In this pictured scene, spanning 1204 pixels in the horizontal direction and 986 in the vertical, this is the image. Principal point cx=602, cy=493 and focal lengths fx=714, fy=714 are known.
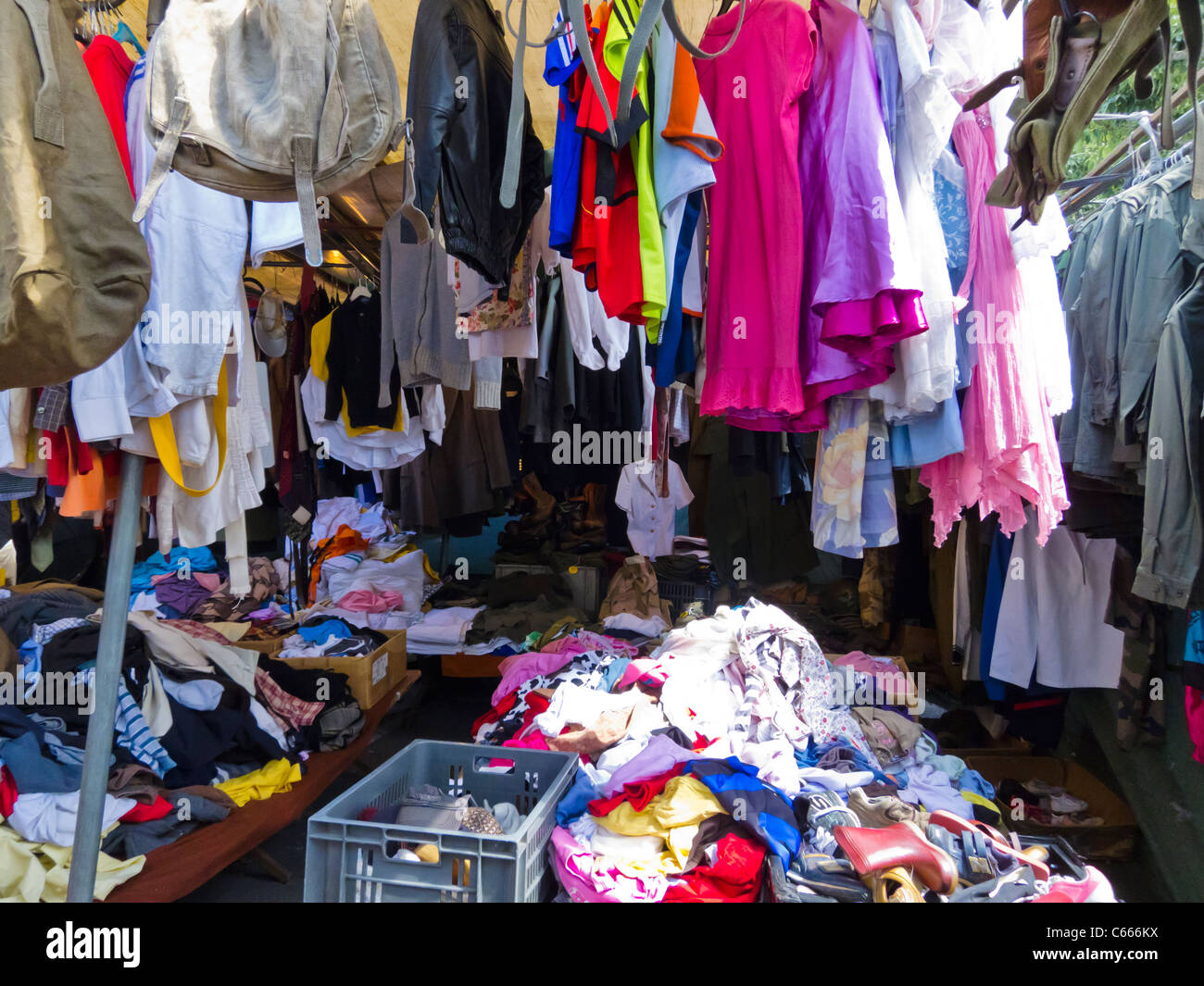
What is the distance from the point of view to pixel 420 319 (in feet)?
10.0

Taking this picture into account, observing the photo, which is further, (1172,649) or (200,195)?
(1172,649)

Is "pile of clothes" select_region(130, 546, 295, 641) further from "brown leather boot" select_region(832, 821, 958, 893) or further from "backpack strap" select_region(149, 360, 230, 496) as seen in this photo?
"brown leather boot" select_region(832, 821, 958, 893)

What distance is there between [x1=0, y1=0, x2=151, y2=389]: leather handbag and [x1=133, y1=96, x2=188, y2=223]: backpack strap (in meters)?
0.10

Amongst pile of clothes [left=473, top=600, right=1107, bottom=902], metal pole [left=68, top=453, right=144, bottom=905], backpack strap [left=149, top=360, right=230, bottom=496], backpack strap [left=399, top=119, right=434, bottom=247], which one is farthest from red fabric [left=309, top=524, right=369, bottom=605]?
backpack strap [left=399, top=119, right=434, bottom=247]

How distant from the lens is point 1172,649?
10.1ft

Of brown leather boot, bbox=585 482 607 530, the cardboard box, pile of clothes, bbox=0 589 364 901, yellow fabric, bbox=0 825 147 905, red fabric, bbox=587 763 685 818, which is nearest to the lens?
red fabric, bbox=587 763 685 818

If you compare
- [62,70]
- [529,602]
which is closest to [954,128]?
[62,70]

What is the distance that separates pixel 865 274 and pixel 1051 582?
254 centimetres

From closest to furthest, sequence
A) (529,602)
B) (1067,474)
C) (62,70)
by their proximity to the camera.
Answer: (62,70)
(1067,474)
(529,602)

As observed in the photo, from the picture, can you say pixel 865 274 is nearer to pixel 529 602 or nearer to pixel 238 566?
pixel 238 566

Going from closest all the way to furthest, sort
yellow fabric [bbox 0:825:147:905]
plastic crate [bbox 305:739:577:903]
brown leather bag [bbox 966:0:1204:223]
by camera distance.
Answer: brown leather bag [bbox 966:0:1204:223] < plastic crate [bbox 305:739:577:903] < yellow fabric [bbox 0:825:147:905]

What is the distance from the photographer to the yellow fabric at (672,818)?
6.32 ft

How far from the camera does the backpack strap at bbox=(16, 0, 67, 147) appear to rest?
1446 millimetres
